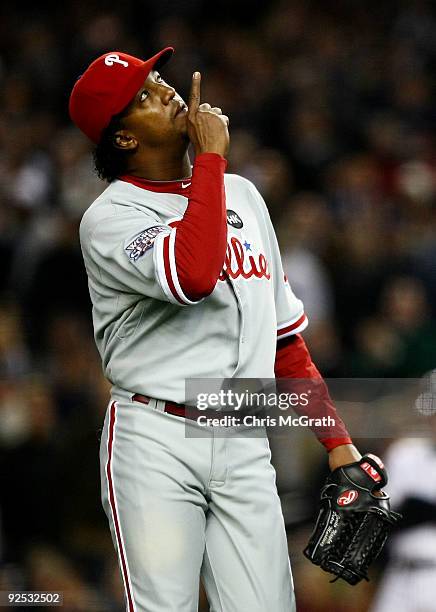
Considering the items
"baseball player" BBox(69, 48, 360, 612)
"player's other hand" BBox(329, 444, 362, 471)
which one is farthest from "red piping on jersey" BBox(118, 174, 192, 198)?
"player's other hand" BBox(329, 444, 362, 471)

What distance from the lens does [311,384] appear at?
256 centimetres

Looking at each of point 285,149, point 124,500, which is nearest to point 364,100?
point 285,149

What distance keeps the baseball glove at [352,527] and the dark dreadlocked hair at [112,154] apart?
2.71ft

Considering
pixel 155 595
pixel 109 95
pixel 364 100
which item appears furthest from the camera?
pixel 364 100

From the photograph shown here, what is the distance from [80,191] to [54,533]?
2.28 meters

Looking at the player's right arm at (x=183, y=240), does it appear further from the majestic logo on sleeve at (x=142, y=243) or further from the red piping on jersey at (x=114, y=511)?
the red piping on jersey at (x=114, y=511)

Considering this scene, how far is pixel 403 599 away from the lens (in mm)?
3299

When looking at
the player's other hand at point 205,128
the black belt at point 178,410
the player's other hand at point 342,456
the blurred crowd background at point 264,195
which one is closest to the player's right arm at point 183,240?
the player's other hand at point 205,128

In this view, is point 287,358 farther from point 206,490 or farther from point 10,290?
point 10,290

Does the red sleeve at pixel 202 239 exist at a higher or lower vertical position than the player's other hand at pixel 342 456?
higher

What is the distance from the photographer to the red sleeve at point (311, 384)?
250 cm

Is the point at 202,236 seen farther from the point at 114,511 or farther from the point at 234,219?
the point at 114,511

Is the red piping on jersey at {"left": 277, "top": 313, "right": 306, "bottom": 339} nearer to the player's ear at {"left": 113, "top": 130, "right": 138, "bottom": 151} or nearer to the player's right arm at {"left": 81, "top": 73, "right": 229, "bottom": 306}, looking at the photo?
the player's right arm at {"left": 81, "top": 73, "right": 229, "bottom": 306}

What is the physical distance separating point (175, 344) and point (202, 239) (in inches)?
10.1
